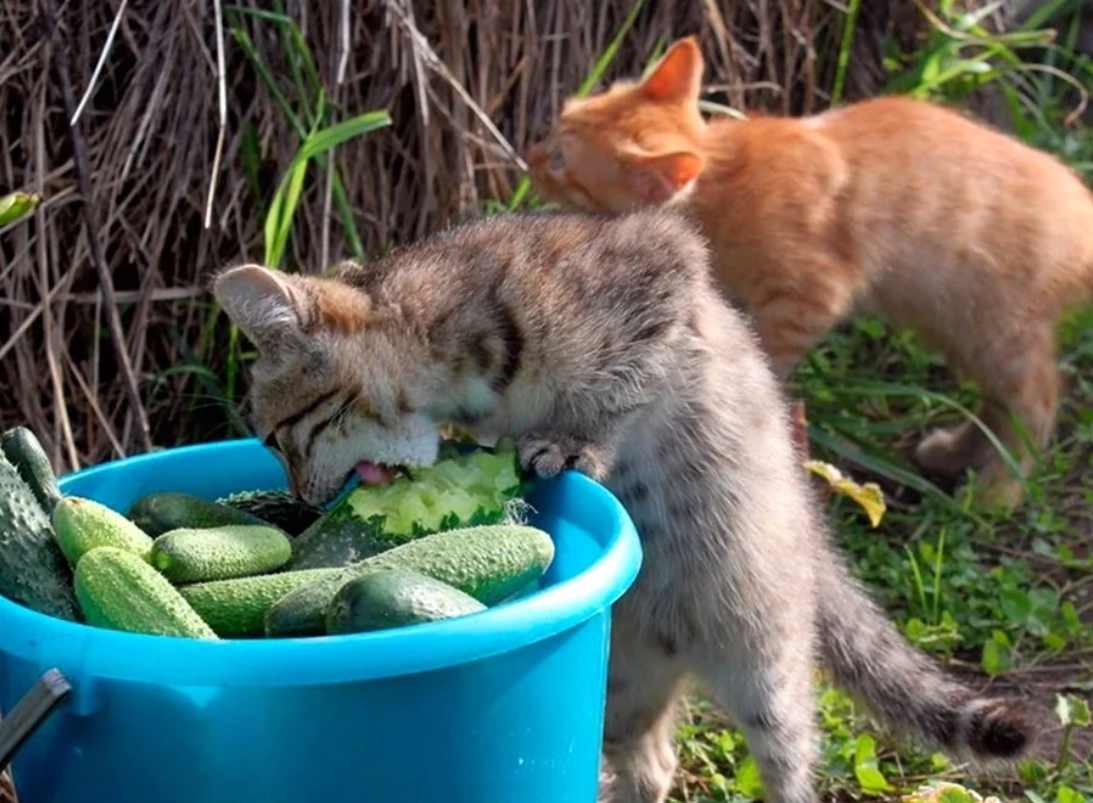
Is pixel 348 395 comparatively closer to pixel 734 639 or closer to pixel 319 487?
pixel 319 487

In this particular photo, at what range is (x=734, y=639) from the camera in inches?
101

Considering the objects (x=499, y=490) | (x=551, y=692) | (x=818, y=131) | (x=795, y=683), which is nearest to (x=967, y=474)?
(x=818, y=131)

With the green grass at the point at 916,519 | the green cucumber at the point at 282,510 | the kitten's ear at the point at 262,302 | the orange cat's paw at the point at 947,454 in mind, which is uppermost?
the kitten's ear at the point at 262,302

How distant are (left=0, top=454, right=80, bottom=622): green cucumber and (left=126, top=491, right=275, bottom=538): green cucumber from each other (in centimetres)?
17

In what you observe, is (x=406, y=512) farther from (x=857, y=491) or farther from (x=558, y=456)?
(x=857, y=491)

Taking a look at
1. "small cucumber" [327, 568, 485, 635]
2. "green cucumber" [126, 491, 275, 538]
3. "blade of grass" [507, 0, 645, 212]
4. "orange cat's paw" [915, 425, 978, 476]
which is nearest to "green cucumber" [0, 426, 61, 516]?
"green cucumber" [126, 491, 275, 538]

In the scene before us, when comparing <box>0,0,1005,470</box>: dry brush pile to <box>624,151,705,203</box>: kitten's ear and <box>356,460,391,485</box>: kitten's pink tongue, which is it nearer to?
<box>624,151,705,203</box>: kitten's ear

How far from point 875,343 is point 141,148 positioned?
2.41m

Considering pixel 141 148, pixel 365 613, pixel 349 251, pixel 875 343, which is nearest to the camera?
pixel 365 613

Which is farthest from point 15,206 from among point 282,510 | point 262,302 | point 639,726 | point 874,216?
point 874,216

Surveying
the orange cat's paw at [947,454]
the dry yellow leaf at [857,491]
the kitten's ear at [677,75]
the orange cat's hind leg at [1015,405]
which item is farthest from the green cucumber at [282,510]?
the orange cat's paw at [947,454]

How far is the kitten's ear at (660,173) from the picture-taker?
358 cm

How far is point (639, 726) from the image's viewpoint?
276cm

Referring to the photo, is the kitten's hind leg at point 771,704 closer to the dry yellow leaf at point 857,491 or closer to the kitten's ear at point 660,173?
the dry yellow leaf at point 857,491
